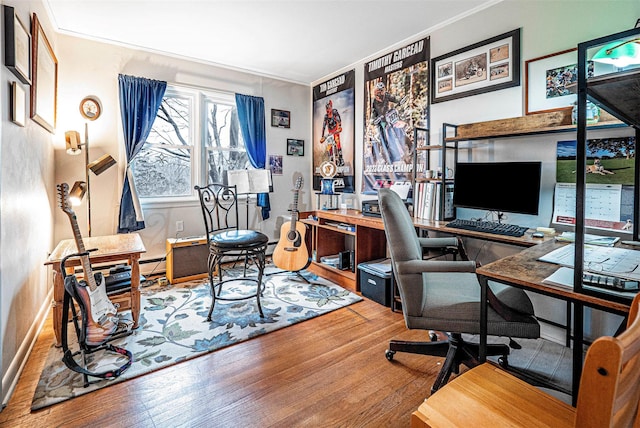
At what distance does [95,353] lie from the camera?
6.61 ft

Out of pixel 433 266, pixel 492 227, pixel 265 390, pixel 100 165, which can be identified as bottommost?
pixel 265 390

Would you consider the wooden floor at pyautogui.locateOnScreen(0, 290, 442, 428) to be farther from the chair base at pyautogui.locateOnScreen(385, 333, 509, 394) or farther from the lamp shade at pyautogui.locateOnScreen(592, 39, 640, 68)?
the lamp shade at pyautogui.locateOnScreen(592, 39, 640, 68)

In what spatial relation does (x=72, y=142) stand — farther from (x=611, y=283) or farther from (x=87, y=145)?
(x=611, y=283)

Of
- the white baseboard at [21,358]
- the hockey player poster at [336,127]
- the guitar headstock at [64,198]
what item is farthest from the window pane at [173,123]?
the white baseboard at [21,358]

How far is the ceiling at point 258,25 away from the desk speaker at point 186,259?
2.02 m

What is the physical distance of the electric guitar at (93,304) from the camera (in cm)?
175

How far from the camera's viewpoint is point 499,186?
227 centimetres

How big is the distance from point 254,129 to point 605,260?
11.9ft

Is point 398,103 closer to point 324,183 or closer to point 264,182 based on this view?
point 324,183

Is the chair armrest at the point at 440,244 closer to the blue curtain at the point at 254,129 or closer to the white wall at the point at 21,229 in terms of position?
the white wall at the point at 21,229

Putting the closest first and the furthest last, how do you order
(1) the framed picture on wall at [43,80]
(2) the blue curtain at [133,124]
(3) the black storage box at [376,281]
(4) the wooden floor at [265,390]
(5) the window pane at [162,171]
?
(4) the wooden floor at [265,390] → (1) the framed picture on wall at [43,80] → (3) the black storage box at [376,281] → (2) the blue curtain at [133,124] → (5) the window pane at [162,171]

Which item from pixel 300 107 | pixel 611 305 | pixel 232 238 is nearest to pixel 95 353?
pixel 232 238

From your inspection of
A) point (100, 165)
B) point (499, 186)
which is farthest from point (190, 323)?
point (499, 186)

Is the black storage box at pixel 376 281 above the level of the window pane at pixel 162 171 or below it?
below
